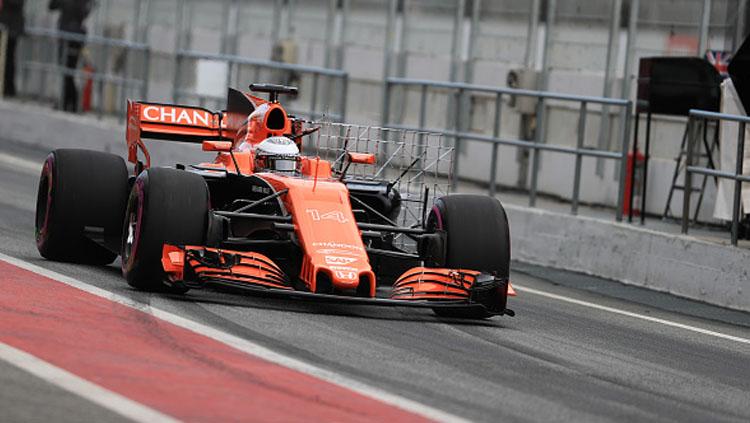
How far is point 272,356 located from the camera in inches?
371

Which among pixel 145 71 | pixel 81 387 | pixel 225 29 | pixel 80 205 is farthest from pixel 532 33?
pixel 81 387

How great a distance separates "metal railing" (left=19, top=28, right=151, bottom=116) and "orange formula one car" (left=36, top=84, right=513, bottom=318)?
1174cm

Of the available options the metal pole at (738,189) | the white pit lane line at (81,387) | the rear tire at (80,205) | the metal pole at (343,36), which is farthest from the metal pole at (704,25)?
the white pit lane line at (81,387)

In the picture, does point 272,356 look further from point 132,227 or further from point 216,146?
point 216,146

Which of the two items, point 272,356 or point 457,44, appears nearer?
point 272,356

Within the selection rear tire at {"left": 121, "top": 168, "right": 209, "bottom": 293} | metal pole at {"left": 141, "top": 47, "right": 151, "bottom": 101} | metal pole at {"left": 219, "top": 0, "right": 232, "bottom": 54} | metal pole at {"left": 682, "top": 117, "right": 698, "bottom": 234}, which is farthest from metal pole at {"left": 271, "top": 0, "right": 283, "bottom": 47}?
rear tire at {"left": 121, "top": 168, "right": 209, "bottom": 293}

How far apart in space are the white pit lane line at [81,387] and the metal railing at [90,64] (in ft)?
53.9

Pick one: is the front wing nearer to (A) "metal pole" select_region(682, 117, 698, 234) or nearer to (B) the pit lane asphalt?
(B) the pit lane asphalt

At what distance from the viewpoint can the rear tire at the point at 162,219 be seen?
37.3 ft

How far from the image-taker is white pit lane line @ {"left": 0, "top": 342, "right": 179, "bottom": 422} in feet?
24.6

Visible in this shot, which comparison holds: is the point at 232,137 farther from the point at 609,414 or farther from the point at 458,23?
the point at 458,23

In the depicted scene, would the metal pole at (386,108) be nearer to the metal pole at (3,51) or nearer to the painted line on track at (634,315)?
the painted line on track at (634,315)

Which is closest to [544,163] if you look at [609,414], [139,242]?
[139,242]

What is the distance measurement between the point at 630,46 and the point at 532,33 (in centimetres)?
219
